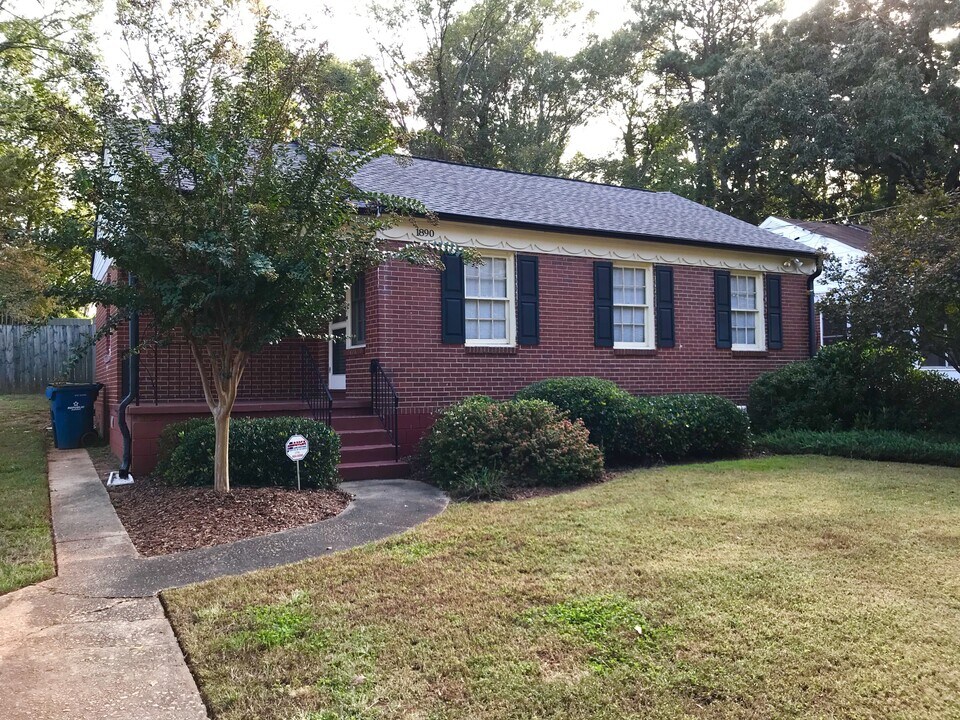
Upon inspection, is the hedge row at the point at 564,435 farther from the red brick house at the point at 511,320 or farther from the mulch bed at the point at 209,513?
the mulch bed at the point at 209,513

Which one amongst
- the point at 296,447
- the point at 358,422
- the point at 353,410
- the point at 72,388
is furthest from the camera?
the point at 72,388

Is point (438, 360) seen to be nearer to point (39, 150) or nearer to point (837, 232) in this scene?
point (39, 150)

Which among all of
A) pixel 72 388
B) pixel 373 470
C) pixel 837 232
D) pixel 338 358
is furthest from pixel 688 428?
pixel 837 232

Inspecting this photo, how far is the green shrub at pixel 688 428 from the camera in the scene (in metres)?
9.45

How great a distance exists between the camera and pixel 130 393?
9.01 m

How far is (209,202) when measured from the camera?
6.14 m

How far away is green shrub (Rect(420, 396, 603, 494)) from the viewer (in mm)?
7961

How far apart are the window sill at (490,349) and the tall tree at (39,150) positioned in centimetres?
519

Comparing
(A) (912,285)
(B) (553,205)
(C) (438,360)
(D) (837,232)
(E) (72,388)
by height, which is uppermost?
(D) (837,232)

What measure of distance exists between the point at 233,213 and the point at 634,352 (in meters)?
7.63

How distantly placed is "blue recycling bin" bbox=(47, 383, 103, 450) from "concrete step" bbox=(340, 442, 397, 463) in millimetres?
5568

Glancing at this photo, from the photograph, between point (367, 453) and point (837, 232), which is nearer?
point (367, 453)

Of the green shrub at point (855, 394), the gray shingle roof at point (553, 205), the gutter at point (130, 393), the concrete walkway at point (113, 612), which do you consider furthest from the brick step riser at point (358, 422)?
the green shrub at point (855, 394)

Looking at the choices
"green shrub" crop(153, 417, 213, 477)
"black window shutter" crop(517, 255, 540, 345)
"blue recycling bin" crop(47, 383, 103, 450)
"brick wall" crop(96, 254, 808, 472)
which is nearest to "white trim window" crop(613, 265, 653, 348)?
"brick wall" crop(96, 254, 808, 472)
